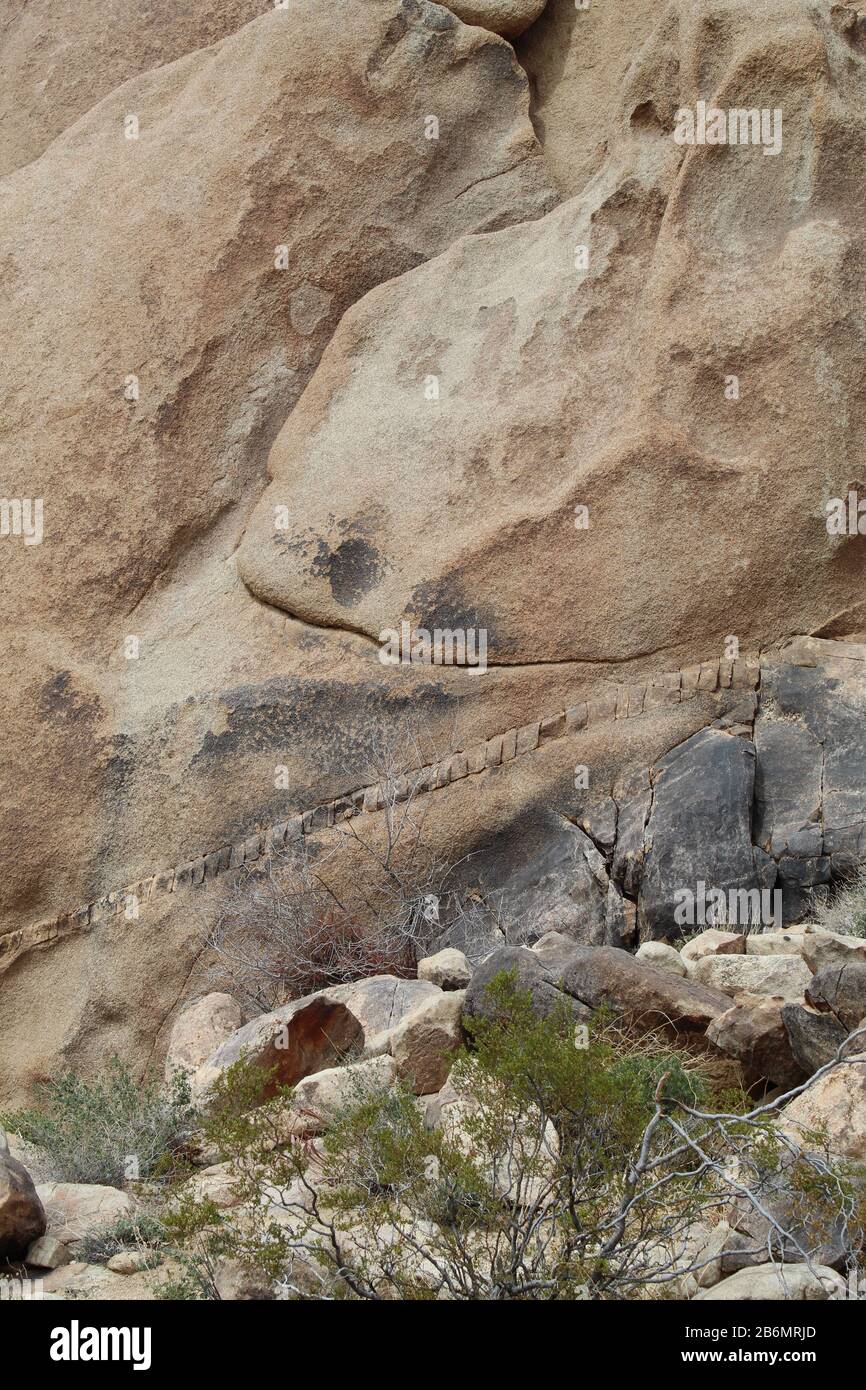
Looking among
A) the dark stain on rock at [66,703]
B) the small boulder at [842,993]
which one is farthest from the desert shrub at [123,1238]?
the dark stain on rock at [66,703]

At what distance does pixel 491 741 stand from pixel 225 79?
5064mm

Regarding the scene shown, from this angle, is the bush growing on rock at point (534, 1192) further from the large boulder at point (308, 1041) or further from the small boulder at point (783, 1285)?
the large boulder at point (308, 1041)

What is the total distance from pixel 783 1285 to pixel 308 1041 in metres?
2.88

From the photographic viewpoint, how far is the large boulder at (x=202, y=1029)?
7.67 metres

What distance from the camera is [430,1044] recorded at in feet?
19.9

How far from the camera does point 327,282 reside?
10.2 metres

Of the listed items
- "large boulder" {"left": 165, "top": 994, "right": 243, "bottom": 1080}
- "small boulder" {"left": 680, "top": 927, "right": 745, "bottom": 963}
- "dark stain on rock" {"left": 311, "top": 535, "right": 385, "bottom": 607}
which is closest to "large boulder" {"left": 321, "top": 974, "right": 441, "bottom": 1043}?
"large boulder" {"left": 165, "top": 994, "right": 243, "bottom": 1080}

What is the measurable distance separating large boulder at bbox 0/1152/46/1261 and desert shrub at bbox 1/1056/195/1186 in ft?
2.05
